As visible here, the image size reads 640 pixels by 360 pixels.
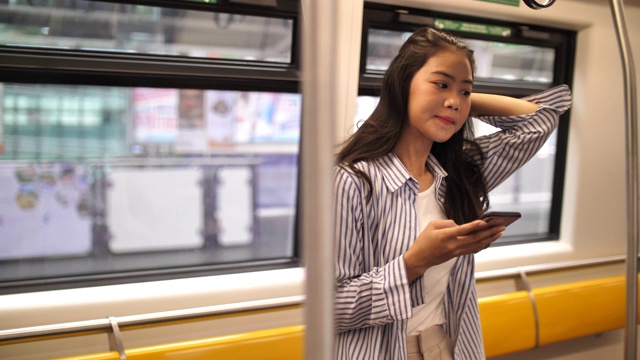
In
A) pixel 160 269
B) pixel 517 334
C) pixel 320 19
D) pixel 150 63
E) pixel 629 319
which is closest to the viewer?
pixel 320 19

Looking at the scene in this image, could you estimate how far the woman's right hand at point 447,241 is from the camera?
1.04 metres

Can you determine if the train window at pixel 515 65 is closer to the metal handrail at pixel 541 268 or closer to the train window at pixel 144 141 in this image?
the metal handrail at pixel 541 268

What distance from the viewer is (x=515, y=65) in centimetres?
333

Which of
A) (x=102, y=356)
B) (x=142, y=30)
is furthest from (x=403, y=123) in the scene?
(x=142, y=30)

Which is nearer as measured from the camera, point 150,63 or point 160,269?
A: point 150,63

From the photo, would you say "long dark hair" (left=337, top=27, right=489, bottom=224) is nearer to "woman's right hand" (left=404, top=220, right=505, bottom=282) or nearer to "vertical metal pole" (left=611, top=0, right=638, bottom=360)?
"woman's right hand" (left=404, top=220, right=505, bottom=282)

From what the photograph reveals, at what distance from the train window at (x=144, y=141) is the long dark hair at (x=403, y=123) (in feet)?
5.55

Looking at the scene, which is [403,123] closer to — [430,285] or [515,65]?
[430,285]

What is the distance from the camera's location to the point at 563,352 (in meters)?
3.71

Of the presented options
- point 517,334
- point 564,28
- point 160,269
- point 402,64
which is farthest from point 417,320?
point 564,28

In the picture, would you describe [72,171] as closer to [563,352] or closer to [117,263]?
[117,263]

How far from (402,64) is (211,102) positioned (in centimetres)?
195

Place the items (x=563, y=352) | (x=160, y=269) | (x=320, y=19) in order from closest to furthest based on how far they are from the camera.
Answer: (x=320, y=19), (x=160, y=269), (x=563, y=352)

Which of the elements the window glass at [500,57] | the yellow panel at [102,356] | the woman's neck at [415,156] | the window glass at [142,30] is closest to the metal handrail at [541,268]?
the window glass at [500,57]
